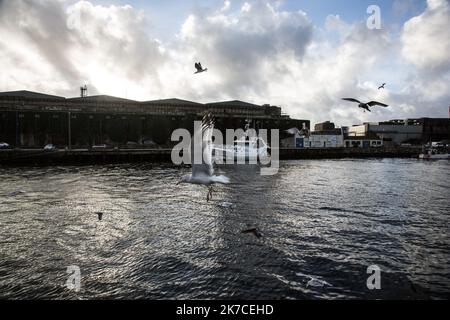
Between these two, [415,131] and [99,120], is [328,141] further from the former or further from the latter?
[99,120]

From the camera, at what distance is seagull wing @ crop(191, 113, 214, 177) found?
16.3 m

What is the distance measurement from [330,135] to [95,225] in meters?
88.5

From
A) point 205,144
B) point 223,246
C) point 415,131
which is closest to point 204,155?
point 205,144

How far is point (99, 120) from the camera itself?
262 ft

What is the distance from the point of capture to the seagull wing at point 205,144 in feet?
53.4

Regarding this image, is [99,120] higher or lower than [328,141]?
higher

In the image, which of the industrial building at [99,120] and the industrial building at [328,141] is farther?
the industrial building at [328,141]

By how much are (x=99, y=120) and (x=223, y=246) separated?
75150 millimetres

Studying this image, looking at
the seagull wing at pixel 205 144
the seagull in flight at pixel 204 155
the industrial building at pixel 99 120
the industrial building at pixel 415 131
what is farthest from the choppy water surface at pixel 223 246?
the industrial building at pixel 415 131

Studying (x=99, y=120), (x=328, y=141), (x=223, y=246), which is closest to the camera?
(x=223, y=246)

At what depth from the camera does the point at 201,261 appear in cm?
1126

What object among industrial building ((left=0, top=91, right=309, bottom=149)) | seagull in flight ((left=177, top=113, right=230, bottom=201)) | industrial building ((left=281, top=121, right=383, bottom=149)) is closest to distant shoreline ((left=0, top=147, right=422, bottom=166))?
industrial building ((left=0, top=91, right=309, bottom=149))

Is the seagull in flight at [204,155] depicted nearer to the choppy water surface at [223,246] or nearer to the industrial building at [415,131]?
the choppy water surface at [223,246]

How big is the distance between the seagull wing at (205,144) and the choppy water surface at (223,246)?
2.21 m
